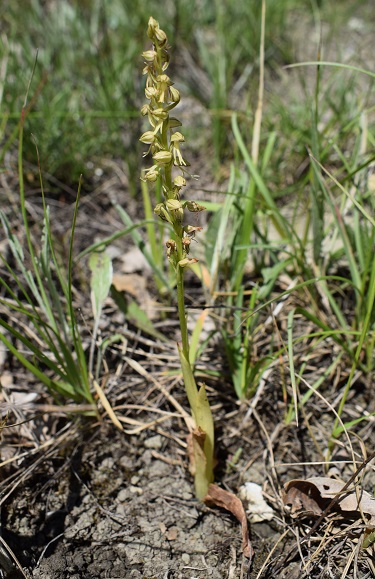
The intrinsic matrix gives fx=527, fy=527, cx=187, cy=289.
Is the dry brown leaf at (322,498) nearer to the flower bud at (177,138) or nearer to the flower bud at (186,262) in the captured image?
the flower bud at (186,262)

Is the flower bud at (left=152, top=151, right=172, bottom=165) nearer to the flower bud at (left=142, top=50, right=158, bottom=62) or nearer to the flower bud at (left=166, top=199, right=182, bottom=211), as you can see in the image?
the flower bud at (left=166, top=199, right=182, bottom=211)

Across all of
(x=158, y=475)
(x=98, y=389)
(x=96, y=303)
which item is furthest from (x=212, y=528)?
(x=96, y=303)

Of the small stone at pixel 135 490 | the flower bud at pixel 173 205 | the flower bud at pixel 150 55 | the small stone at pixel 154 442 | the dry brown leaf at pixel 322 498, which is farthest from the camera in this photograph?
the small stone at pixel 154 442

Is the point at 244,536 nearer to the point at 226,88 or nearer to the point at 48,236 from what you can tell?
the point at 48,236

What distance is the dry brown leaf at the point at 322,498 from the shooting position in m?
1.57

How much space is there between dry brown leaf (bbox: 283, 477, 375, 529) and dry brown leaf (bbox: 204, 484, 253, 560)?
0.16 metres

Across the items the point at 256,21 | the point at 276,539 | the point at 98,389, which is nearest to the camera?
the point at 276,539

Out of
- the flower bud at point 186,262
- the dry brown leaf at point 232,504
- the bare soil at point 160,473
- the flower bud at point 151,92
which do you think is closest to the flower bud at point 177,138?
the flower bud at point 151,92

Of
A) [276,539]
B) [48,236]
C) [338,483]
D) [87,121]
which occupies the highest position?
[87,121]

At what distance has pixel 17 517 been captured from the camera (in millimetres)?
1708

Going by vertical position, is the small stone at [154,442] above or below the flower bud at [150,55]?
below

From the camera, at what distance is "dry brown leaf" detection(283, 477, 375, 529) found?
61.7 inches

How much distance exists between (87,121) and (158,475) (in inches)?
79.3

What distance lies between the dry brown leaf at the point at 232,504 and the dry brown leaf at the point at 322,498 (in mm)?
159
